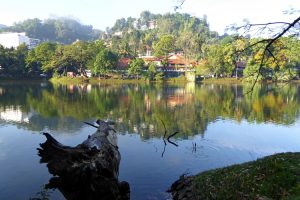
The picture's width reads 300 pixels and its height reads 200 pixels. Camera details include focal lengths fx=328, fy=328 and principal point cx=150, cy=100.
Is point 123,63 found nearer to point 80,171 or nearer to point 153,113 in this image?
point 153,113

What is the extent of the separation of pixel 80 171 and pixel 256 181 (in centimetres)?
609

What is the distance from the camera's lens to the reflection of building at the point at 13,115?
35.3 meters

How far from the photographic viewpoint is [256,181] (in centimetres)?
1155

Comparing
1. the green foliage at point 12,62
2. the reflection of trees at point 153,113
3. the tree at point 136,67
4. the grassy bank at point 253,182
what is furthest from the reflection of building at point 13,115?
the green foliage at point 12,62

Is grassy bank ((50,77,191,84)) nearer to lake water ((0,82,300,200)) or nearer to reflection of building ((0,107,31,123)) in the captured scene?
lake water ((0,82,300,200))

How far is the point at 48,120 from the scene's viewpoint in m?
35.3

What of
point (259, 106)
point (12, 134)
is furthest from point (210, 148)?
point (259, 106)

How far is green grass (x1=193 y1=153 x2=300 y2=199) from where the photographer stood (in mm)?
10648

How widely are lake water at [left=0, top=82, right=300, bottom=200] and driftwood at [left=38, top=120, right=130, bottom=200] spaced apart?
3.38 m

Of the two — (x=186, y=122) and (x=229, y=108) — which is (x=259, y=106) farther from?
(x=186, y=122)

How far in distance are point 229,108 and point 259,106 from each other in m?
4.85

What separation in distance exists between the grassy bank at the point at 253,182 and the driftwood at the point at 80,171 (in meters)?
3.17

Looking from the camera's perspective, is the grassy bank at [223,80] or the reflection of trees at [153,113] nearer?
the reflection of trees at [153,113]

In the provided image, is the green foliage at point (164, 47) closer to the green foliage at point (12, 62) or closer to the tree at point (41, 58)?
the tree at point (41, 58)
